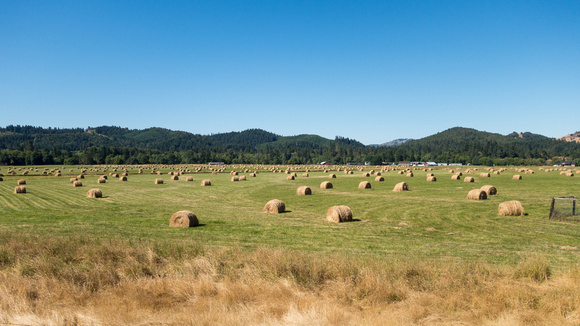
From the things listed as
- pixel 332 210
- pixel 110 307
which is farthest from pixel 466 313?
pixel 332 210

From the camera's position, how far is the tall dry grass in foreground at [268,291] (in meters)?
7.55

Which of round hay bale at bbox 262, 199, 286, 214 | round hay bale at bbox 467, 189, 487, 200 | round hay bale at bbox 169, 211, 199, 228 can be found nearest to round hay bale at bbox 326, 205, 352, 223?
round hay bale at bbox 262, 199, 286, 214

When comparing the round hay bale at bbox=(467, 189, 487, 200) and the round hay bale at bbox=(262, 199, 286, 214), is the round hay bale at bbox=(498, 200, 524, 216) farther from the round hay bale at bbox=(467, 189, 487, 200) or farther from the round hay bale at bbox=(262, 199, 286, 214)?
the round hay bale at bbox=(262, 199, 286, 214)

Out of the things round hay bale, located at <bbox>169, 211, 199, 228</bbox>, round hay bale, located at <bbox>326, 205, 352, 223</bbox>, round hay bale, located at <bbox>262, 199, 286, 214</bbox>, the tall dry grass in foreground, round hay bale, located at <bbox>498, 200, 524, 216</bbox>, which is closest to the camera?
the tall dry grass in foreground

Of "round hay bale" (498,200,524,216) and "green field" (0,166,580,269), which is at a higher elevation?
"round hay bale" (498,200,524,216)

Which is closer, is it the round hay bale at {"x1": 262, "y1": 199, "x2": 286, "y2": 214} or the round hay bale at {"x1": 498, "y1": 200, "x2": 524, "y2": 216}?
the round hay bale at {"x1": 498, "y1": 200, "x2": 524, "y2": 216}

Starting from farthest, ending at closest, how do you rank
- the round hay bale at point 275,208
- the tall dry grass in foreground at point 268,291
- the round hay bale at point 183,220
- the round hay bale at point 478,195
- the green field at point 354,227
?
1. the round hay bale at point 478,195
2. the round hay bale at point 275,208
3. the round hay bale at point 183,220
4. the green field at point 354,227
5. the tall dry grass in foreground at point 268,291

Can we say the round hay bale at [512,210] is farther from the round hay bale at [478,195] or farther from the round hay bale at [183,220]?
the round hay bale at [183,220]

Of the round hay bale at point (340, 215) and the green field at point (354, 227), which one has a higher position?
the round hay bale at point (340, 215)

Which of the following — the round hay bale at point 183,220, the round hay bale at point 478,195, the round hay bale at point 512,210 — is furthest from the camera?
the round hay bale at point 478,195

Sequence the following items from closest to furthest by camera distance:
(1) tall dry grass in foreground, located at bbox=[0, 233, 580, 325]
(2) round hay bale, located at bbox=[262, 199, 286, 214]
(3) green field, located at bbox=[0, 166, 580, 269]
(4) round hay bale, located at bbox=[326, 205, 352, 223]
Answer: (1) tall dry grass in foreground, located at bbox=[0, 233, 580, 325]
(3) green field, located at bbox=[0, 166, 580, 269]
(4) round hay bale, located at bbox=[326, 205, 352, 223]
(2) round hay bale, located at bbox=[262, 199, 286, 214]

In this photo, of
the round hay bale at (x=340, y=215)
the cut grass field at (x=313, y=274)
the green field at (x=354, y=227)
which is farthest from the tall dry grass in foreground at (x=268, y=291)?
the round hay bale at (x=340, y=215)

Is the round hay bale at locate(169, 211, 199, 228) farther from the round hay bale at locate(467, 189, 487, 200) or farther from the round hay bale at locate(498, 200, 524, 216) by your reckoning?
the round hay bale at locate(467, 189, 487, 200)

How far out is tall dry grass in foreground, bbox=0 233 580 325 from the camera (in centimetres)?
755
